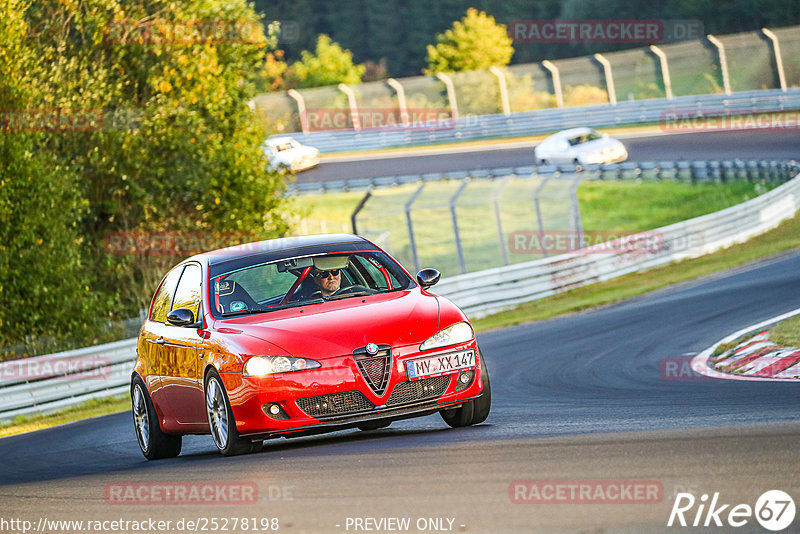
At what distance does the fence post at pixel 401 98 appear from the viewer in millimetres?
53375

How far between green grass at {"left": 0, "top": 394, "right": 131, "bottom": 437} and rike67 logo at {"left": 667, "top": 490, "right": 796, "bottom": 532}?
12772mm

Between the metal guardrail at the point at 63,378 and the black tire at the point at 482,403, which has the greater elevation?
the black tire at the point at 482,403

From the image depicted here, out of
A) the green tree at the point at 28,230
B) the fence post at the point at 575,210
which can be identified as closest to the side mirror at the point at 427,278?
the green tree at the point at 28,230

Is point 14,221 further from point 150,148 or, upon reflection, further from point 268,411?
point 268,411

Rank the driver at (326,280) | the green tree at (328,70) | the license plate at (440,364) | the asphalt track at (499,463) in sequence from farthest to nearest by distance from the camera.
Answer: the green tree at (328,70), the driver at (326,280), the license plate at (440,364), the asphalt track at (499,463)

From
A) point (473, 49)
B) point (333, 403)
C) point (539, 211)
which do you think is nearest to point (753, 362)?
point (333, 403)

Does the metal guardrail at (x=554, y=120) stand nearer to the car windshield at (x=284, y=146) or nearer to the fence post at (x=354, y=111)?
the fence post at (x=354, y=111)

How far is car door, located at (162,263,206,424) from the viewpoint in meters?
8.95

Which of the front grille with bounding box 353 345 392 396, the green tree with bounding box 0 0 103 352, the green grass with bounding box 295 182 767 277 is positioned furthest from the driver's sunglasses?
the green grass with bounding box 295 182 767 277

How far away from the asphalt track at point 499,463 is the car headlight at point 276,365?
0.59 meters

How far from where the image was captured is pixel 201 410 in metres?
8.92

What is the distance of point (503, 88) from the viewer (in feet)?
168

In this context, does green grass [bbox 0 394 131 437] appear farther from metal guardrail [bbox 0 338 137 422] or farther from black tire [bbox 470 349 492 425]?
black tire [bbox 470 349 492 425]

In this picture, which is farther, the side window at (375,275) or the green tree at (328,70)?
the green tree at (328,70)
